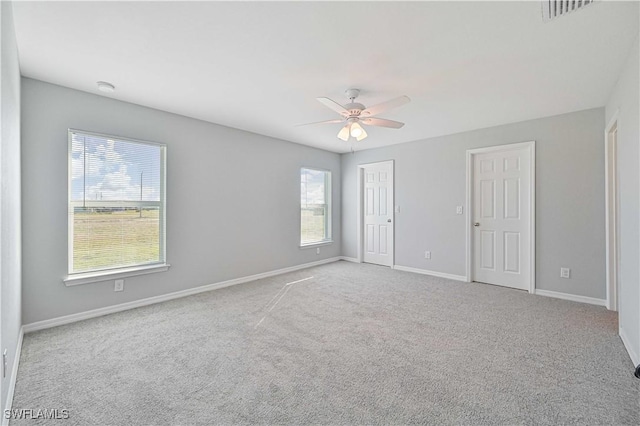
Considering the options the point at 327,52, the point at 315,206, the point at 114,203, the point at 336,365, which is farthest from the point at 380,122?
the point at 114,203

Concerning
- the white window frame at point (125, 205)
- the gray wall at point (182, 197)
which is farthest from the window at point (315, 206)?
the white window frame at point (125, 205)

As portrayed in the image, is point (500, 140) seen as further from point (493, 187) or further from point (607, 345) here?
point (607, 345)

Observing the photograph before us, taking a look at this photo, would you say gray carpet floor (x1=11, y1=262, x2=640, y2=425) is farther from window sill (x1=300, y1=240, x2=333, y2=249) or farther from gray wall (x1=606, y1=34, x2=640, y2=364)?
window sill (x1=300, y1=240, x2=333, y2=249)

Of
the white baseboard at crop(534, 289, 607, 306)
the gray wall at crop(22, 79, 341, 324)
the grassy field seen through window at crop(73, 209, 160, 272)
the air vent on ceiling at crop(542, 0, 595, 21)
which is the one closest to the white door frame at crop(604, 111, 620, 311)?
the white baseboard at crop(534, 289, 607, 306)

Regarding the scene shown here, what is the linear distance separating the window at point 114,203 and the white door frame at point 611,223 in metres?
5.38

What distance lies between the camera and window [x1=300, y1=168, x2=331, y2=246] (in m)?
5.62

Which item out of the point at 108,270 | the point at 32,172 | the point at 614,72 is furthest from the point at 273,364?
the point at 614,72

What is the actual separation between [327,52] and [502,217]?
11.9ft

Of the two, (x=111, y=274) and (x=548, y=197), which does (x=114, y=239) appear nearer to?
(x=111, y=274)

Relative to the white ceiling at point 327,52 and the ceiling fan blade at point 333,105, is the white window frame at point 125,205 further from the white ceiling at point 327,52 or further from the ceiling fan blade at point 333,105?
the ceiling fan blade at point 333,105

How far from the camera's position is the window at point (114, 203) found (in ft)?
9.98

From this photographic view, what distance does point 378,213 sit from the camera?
5.83 m

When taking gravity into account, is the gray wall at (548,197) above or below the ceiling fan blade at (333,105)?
below

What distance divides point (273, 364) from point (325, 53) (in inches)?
96.7
